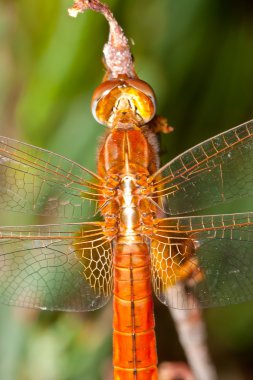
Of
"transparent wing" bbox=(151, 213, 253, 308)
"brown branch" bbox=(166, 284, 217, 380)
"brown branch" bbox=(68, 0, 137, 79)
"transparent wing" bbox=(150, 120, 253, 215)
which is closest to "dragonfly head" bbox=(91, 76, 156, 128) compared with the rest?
"brown branch" bbox=(68, 0, 137, 79)

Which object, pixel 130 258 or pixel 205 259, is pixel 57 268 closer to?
pixel 130 258

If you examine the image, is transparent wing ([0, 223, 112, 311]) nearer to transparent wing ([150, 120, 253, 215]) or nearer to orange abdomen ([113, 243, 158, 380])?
orange abdomen ([113, 243, 158, 380])

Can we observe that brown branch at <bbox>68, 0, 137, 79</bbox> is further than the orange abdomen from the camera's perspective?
No

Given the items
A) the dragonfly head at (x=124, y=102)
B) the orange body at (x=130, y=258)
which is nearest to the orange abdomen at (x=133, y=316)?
the orange body at (x=130, y=258)

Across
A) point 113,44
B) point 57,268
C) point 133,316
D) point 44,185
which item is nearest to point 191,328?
point 133,316

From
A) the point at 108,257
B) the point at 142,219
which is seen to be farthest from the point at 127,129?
the point at 108,257

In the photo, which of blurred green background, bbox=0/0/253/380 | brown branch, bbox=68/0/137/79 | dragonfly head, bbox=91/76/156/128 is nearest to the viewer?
brown branch, bbox=68/0/137/79

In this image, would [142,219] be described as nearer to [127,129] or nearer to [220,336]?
[127,129]
